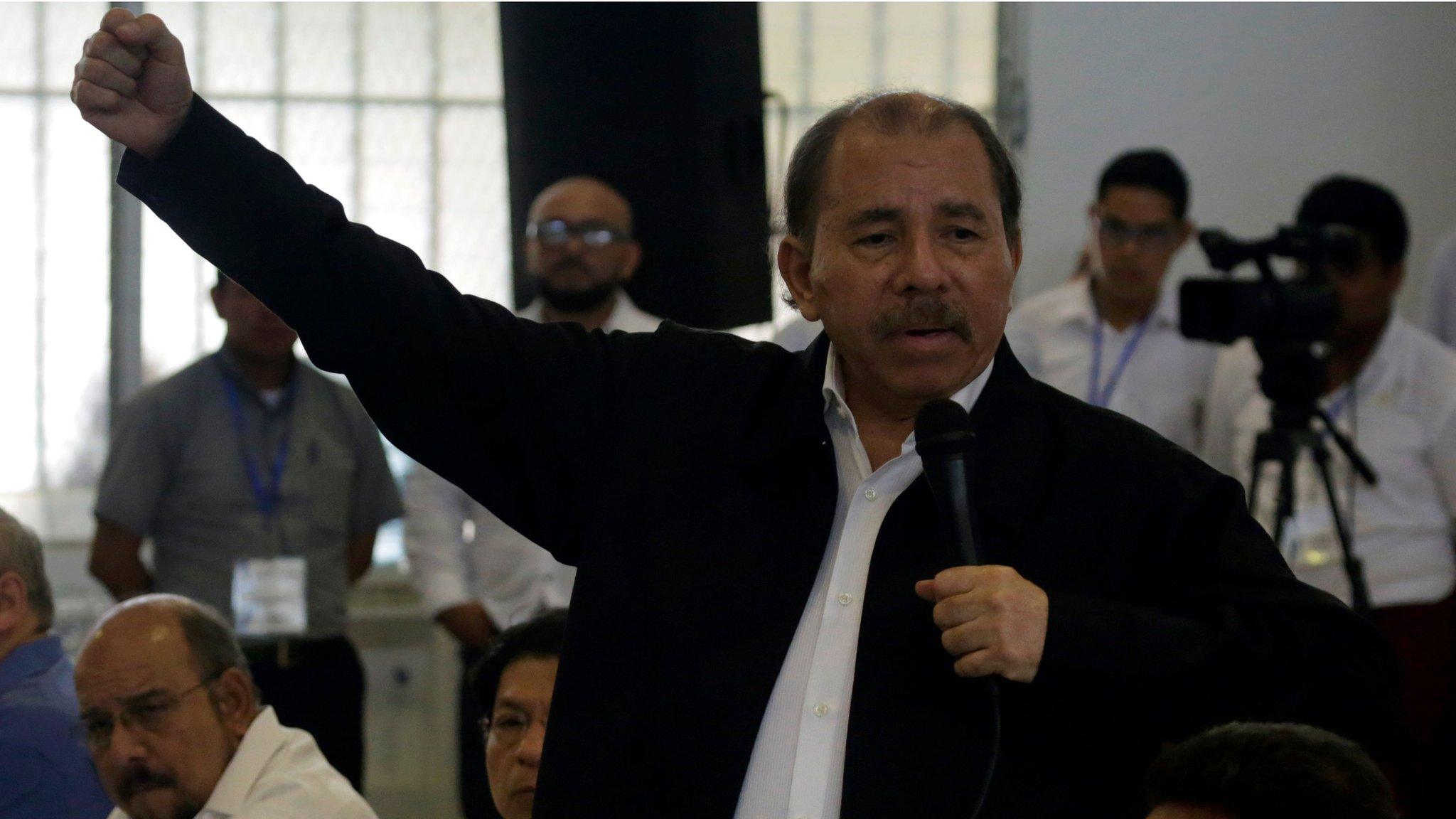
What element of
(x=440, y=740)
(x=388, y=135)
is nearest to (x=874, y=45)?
(x=388, y=135)

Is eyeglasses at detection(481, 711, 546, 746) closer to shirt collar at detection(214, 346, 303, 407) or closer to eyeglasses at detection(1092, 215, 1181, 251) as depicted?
shirt collar at detection(214, 346, 303, 407)

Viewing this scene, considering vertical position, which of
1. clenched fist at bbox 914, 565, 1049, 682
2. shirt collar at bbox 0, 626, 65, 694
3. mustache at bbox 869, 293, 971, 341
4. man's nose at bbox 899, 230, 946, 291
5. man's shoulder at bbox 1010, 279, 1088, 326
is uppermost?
man's nose at bbox 899, 230, 946, 291

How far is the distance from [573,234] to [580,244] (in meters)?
0.03

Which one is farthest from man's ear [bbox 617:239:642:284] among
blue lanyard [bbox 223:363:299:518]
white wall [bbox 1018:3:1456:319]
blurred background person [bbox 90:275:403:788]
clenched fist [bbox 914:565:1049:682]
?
clenched fist [bbox 914:565:1049:682]

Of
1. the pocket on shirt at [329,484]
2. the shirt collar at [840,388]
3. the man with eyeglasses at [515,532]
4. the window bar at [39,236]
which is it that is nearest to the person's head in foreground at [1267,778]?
the shirt collar at [840,388]

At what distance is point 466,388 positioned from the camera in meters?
1.41

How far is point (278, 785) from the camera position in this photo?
2.16 metres

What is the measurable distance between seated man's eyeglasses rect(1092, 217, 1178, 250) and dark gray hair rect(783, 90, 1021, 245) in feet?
8.08

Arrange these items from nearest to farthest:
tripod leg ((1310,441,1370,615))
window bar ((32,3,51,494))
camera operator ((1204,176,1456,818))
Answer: tripod leg ((1310,441,1370,615)) < camera operator ((1204,176,1456,818)) < window bar ((32,3,51,494))

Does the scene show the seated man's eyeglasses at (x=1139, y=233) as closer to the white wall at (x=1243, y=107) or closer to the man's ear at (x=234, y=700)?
the white wall at (x=1243, y=107)

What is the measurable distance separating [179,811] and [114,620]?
0.30 metres

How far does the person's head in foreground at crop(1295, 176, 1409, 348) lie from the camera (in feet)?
12.1

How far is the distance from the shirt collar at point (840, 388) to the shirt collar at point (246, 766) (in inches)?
45.4

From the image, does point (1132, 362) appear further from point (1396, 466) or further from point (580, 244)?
point (580, 244)
